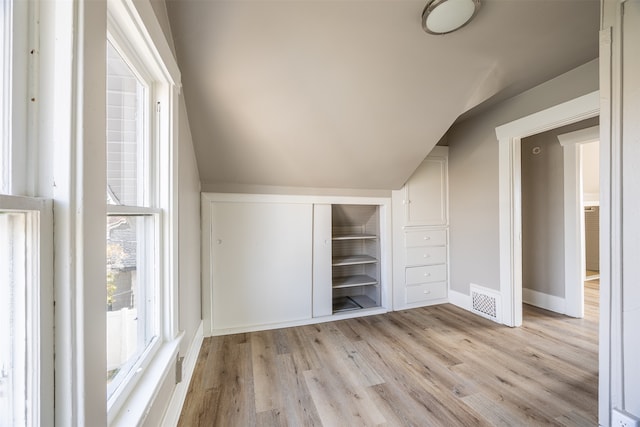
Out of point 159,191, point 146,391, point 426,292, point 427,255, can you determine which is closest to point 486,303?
point 426,292

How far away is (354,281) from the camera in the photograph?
112 inches

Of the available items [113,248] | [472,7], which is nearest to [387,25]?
[472,7]

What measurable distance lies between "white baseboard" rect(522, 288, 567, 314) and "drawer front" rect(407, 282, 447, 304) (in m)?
0.92

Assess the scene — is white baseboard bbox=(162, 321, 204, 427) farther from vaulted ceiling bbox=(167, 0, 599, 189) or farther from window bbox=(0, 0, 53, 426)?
vaulted ceiling bbox=(167, 0, 599, 189)

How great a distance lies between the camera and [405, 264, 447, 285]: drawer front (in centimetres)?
273

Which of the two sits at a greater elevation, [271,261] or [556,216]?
[556,216]

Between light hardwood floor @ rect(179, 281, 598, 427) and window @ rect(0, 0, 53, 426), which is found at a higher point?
window @ rect(0, 0, 53, 426)

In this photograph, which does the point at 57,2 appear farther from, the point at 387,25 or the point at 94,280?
the point at 387,25

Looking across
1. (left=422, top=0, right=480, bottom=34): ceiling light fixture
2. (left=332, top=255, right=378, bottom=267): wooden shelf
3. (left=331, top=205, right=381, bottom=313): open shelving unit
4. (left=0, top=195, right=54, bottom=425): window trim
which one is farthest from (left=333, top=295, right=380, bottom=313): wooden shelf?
(left=422, top=0, right=480, bottom=34): ceiling light fixture

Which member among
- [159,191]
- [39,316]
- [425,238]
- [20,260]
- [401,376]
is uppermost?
[159,191]

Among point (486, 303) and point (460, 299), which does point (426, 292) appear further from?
point (486, 303)

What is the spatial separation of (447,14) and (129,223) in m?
1.71

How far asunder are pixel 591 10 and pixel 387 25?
1.09 metres

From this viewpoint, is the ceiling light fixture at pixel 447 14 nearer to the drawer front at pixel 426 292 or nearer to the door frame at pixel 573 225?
the door frame at pixel 573 225
